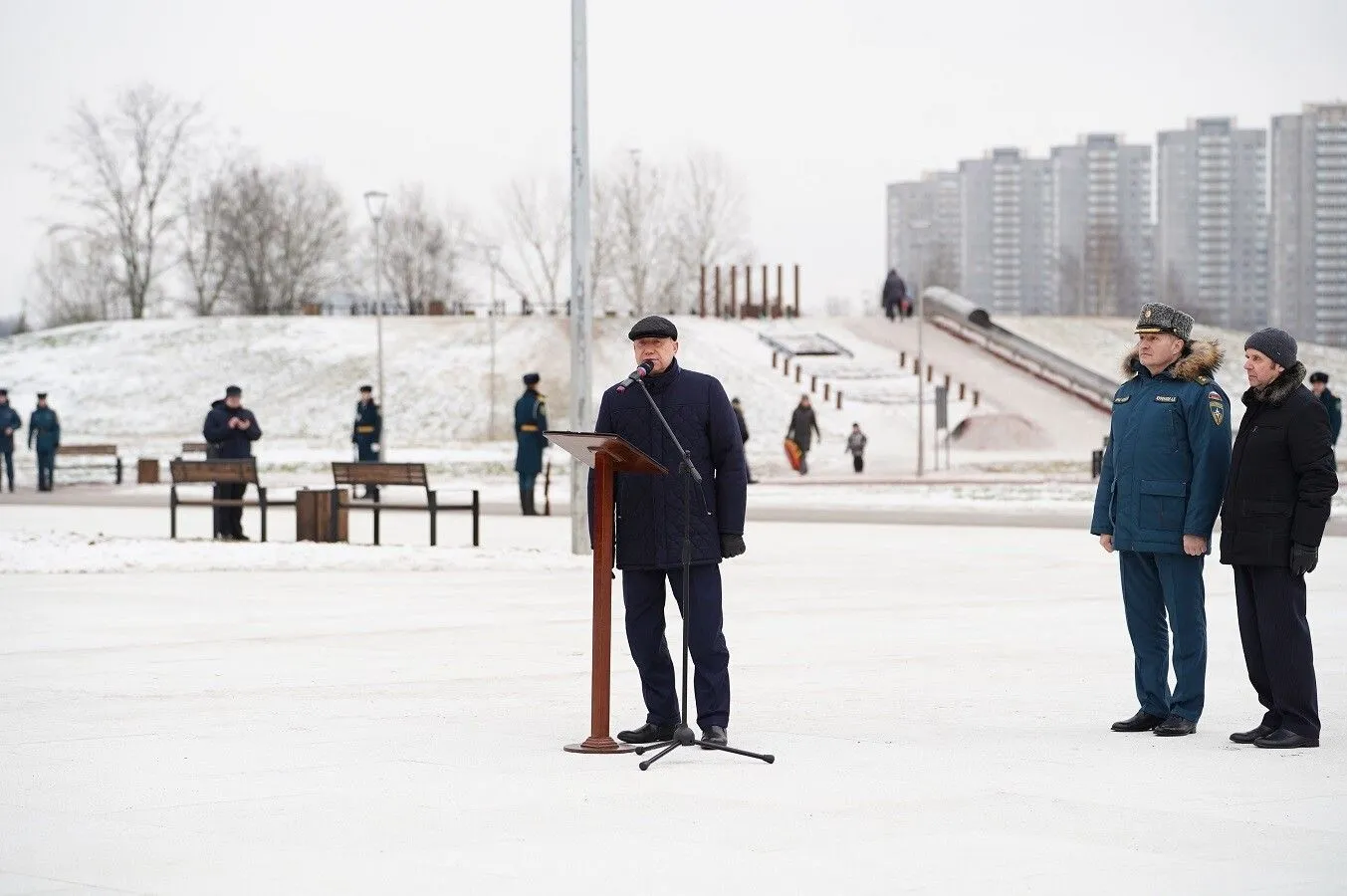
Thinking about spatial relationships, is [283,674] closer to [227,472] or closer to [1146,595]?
[1146,595]

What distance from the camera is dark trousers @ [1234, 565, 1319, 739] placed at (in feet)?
24.5

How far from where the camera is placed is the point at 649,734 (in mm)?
7590

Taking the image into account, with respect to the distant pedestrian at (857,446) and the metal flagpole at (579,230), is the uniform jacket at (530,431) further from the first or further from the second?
the distant pedestrian at (857,446)

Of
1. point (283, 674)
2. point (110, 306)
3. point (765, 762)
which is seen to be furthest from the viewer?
point (110, 306)

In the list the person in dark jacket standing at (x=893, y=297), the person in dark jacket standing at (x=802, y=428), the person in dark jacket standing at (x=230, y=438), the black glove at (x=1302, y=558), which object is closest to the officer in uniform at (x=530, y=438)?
the person in dark jacket standing at (x=230, y=438)

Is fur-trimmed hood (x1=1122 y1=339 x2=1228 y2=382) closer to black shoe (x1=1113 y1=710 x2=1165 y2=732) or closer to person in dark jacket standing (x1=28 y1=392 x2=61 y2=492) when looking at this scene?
black shoe (x1=1113 y1=710 x2=1165 y2=732)

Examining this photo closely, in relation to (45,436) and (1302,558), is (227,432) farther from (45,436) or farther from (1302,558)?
(1302,558)

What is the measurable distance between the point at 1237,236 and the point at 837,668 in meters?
148

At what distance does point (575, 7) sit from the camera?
60.0ft

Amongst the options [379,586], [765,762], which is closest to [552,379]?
[379,586]

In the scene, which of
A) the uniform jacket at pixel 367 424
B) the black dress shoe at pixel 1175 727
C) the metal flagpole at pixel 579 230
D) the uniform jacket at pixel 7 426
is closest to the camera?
the black dress shoe at pixel 1175 727

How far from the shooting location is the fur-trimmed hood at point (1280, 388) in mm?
7699

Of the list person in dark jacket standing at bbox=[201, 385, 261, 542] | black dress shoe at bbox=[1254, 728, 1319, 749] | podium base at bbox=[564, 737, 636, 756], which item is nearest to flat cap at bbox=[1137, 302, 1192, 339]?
black dress shoe at bbox=[1254, 728, 1319, 749]

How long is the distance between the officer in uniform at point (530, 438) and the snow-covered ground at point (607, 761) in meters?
9.51
